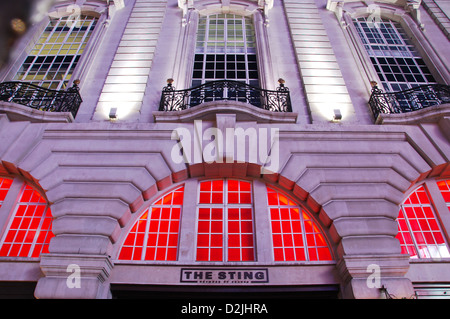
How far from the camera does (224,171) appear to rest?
8.54 metres

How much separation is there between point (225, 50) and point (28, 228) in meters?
8.50

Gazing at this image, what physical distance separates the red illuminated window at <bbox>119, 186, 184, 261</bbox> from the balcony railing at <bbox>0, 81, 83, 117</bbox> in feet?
12.6

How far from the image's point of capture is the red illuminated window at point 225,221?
7361mm

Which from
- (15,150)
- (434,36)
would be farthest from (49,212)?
(434,36)

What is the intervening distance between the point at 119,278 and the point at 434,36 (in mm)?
13390

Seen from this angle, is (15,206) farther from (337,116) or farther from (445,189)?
(445,189)

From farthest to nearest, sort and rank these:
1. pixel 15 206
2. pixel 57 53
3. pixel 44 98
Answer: pixel 57 53
pixel 44 98
pixel 15 206

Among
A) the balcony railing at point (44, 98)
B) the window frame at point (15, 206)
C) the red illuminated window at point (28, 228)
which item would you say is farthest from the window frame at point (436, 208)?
the balcony railing at point (44, 98)

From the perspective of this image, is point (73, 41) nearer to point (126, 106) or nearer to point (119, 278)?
point (126, 106)

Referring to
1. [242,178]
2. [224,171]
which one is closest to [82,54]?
[224,171]

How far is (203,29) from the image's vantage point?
43.9 feet

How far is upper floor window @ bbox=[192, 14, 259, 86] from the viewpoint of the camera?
11.5 m
